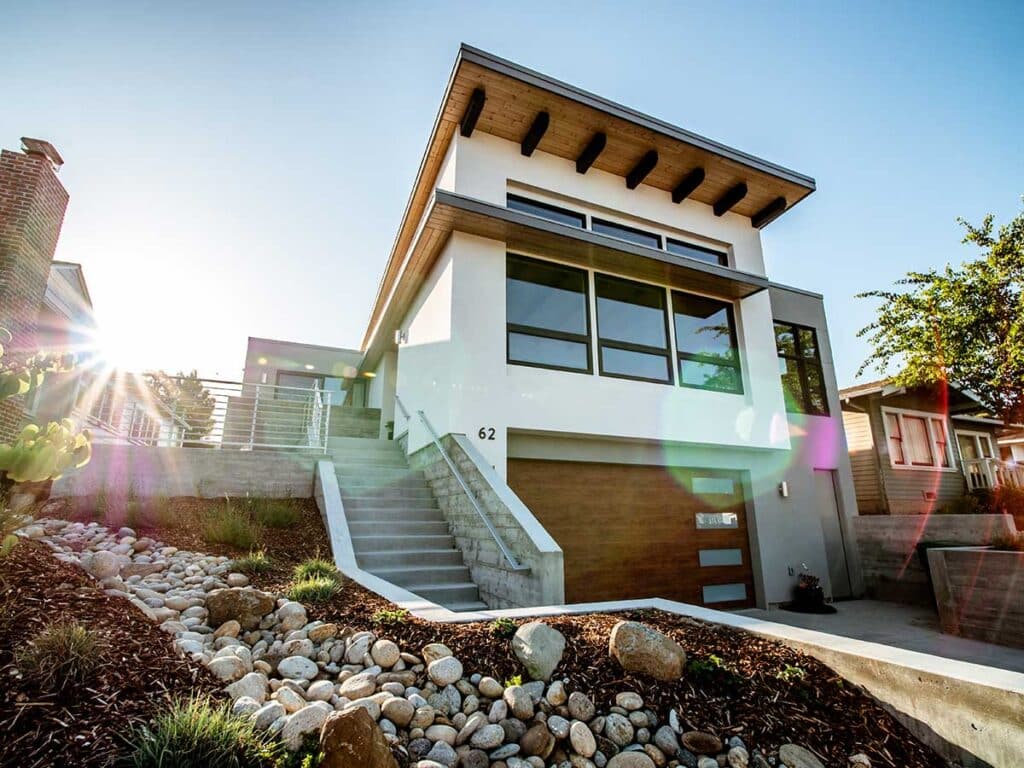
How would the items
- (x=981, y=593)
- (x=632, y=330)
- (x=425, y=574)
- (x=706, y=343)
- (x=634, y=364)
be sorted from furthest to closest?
(x=706, y=343) → (x=632, y=330) → (x=634, y=364) → (x=981, y=593) → (x=425, y=574)

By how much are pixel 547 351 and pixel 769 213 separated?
6116 millimetres

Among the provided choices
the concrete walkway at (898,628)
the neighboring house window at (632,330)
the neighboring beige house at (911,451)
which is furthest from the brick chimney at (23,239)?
the neighboring beige house at (911,451)

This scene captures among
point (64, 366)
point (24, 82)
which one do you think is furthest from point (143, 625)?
point (24, 82)

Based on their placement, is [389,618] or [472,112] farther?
[472,112]

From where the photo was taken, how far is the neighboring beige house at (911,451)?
43.7ft

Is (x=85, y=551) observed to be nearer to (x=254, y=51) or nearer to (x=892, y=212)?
(x=254, y=51)

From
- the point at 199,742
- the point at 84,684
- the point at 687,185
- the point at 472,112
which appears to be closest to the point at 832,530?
the point at 687,185

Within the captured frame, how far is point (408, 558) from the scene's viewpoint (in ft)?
18.7

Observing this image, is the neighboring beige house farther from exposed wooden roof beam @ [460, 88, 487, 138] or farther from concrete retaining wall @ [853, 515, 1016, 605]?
exposed wooden roof beam @ [460, 88, 487, 138]

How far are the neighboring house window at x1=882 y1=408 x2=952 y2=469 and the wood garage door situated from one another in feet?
27.5

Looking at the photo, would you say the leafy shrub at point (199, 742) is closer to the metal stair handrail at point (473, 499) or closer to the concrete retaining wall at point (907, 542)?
the metal stair handrail at point (473, 499)

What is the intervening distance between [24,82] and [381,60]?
459 cm

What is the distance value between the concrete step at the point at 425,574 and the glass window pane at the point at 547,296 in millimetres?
3793

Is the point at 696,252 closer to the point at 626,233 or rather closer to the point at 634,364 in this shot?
the point at 626,233
